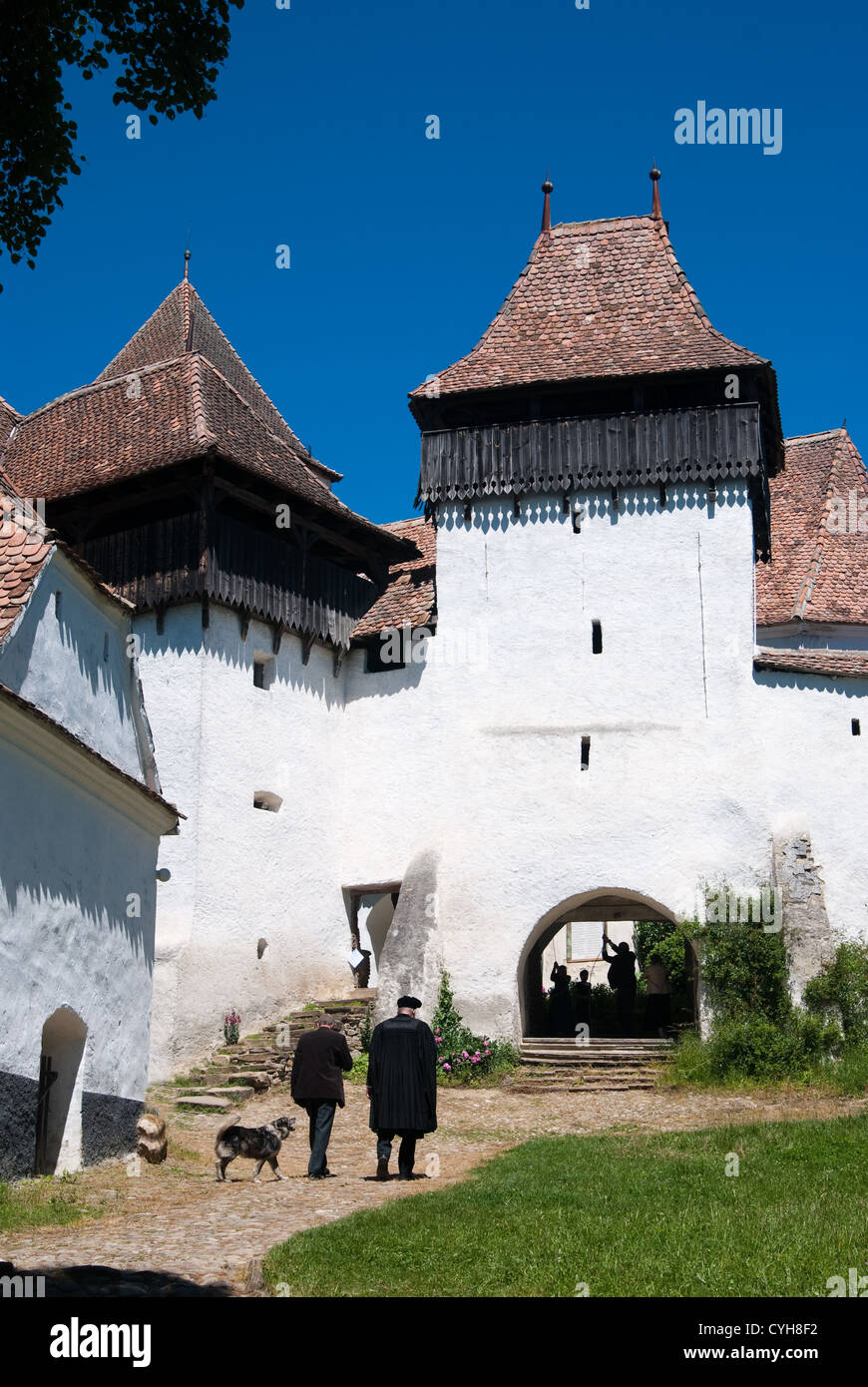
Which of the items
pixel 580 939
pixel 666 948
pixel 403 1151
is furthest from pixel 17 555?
pixel 580 939

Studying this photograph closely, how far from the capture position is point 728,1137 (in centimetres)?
1364

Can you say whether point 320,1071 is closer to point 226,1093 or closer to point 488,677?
point 226,1093

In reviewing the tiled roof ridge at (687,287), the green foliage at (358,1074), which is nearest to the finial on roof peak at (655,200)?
the tiled roof ridge at (687,287)

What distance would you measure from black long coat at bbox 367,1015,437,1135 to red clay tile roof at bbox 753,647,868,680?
12.0 m

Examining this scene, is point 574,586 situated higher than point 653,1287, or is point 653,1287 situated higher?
point 574,586

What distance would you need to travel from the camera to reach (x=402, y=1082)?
12.3 m

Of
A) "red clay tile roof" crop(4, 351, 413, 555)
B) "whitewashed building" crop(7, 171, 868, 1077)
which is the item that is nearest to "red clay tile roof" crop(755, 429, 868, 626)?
"whitewashed building" crop(7, 171, 868, 1077)

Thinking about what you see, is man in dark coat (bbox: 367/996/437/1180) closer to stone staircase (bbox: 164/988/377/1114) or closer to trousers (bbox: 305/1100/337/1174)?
trousers (bbox: 305/1100/337/1174)

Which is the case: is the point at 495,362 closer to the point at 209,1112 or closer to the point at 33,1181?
the point at 209,1112

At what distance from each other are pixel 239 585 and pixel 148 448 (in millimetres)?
2692

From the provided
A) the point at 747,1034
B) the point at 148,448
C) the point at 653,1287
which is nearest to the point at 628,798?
the point at 747,1034

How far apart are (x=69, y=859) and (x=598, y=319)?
16.1 m

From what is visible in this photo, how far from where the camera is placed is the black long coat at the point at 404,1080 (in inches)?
483

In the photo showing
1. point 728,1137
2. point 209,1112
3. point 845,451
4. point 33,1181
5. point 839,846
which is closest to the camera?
point 33,1181
